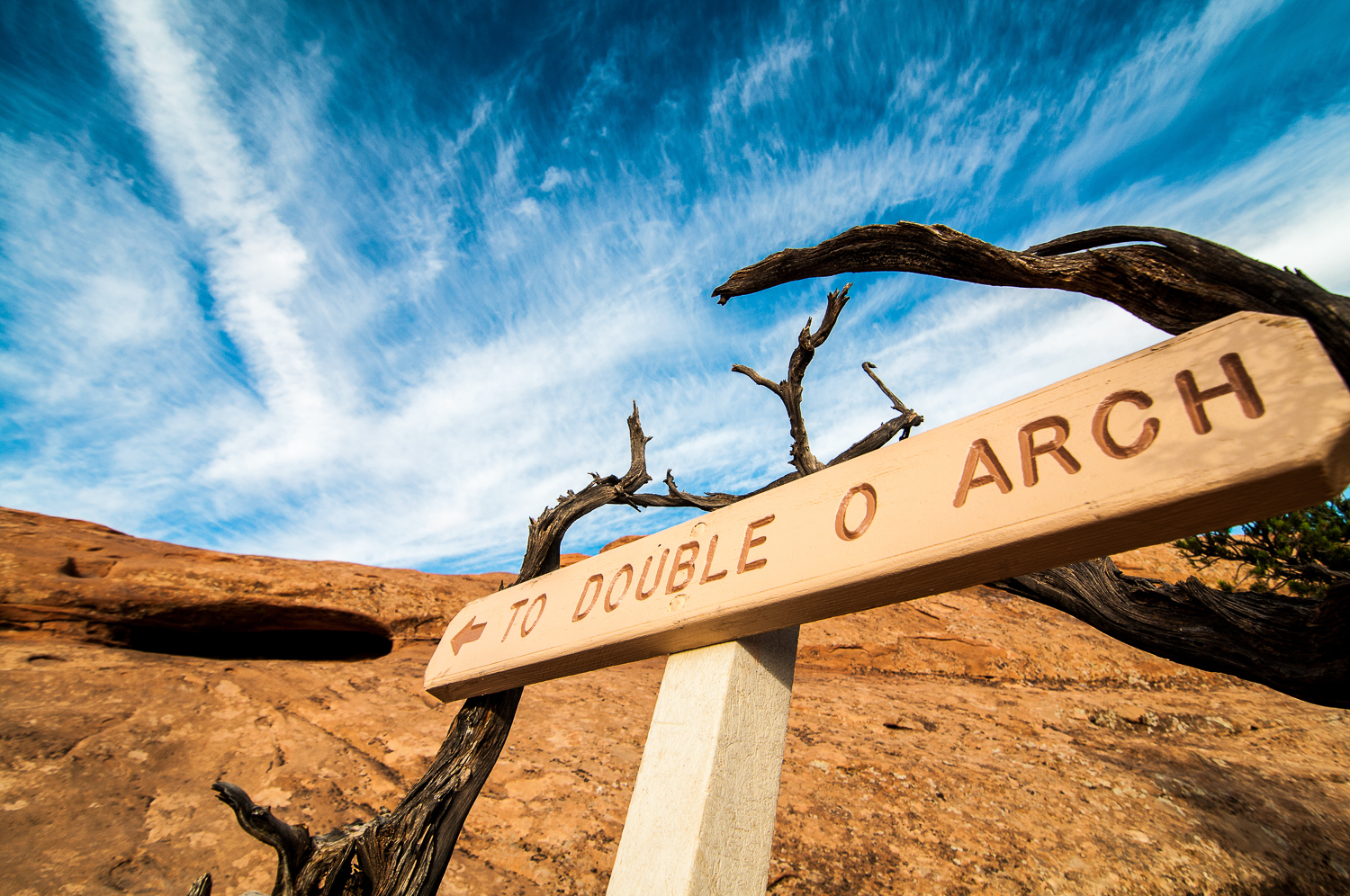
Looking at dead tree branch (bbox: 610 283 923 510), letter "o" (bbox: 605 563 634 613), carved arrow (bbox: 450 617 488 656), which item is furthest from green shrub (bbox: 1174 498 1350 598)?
carved arrow (bbox: 450 617 488 656)

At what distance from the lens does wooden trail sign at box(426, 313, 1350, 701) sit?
913 mm

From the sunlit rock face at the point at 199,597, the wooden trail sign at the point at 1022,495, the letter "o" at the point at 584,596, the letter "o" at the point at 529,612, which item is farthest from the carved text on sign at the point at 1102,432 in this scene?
the sunlit rock face at the point at 199,597

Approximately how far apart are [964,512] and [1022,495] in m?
0.11

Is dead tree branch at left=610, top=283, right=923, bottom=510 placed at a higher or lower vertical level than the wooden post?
higher

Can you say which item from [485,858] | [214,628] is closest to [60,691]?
[214,628]

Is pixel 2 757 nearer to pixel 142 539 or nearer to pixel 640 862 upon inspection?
pixel 640 862

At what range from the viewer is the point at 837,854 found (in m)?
3.31

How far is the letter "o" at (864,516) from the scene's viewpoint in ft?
4.25

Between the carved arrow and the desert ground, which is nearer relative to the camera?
the carved arrow

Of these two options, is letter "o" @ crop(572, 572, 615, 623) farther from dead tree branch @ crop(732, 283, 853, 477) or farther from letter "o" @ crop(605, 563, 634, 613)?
dead tree branch @ crop(732, 283, 853, 477)

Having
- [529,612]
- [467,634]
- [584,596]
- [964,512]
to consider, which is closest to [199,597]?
[467,634]

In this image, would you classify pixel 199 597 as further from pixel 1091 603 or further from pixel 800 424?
pixel 1091 603

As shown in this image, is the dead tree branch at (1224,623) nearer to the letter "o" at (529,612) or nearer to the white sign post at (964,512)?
the white sign post at (964,512)

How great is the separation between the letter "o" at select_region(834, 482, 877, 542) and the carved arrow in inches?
55.4
